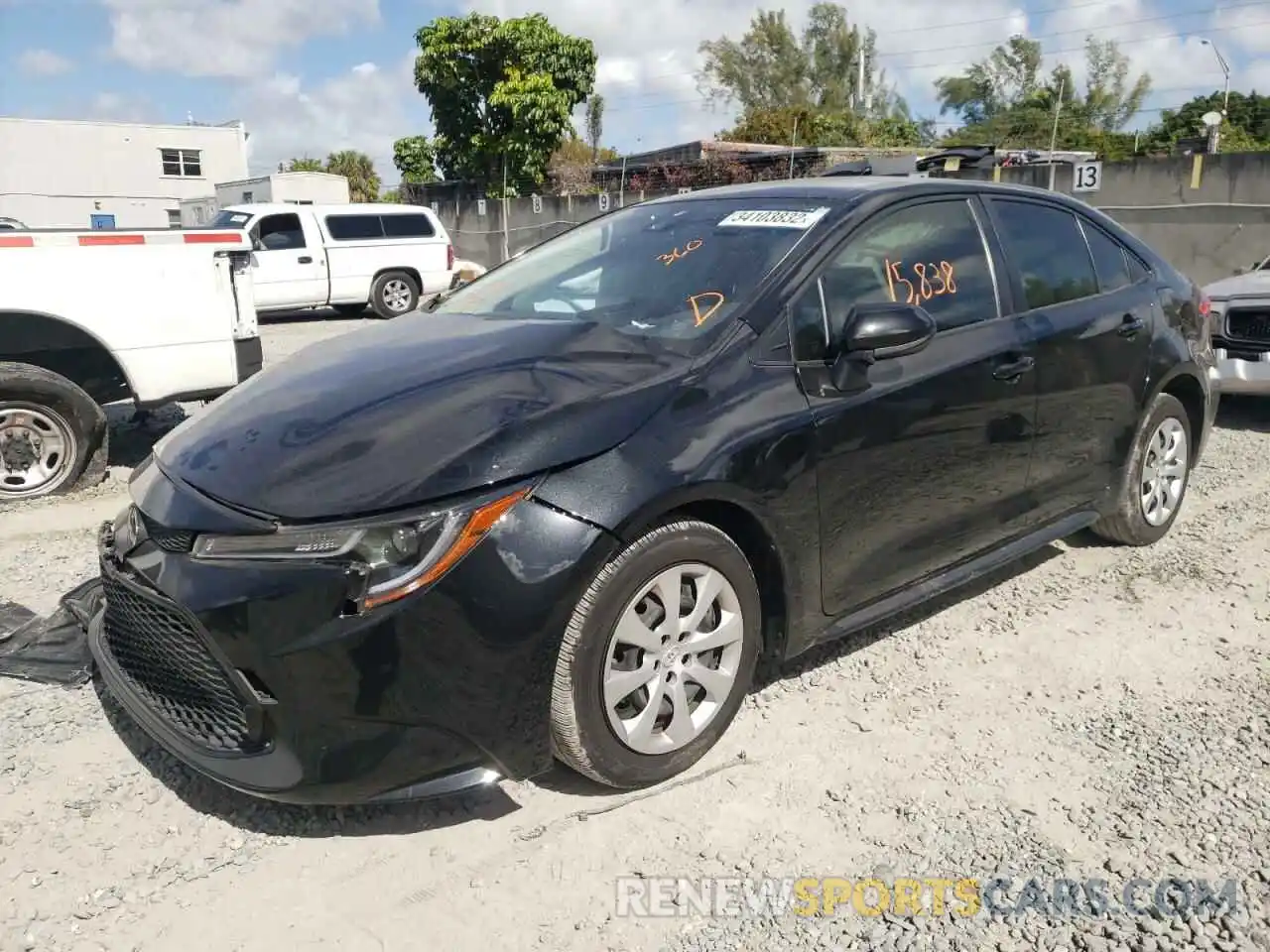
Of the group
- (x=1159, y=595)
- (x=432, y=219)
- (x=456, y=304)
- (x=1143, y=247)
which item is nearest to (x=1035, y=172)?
(x=432, y=219)

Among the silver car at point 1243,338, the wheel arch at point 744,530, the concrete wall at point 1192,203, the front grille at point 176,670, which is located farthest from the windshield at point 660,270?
the concrete wall at point 1192,203

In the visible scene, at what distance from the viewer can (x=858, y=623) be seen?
11.1ft

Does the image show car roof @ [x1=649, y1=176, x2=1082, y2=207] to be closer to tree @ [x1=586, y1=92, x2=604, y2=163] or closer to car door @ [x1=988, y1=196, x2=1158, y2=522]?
car door @ [x1=988, y1=196, x2=1158, y2=522]

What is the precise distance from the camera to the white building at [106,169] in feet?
144

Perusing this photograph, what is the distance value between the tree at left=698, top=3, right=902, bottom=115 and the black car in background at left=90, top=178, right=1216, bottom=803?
6348 cm

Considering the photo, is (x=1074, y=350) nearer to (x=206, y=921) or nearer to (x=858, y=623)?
(x=858, y=623)

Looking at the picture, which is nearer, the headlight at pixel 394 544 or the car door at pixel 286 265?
the headlight at pixel 394 544

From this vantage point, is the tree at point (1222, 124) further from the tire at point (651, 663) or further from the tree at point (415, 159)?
the tire at point (651, 663)

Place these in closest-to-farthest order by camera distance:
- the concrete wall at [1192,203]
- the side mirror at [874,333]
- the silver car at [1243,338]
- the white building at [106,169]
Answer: the side mirror at [874,333] < the silver car at [1243,338] < the concrete wall at [1192,203] < the white building at [106,169]

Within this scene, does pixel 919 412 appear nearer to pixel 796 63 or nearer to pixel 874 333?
pixel 874 333

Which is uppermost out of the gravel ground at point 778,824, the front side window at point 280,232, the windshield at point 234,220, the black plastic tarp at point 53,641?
the windshield at point 234,220

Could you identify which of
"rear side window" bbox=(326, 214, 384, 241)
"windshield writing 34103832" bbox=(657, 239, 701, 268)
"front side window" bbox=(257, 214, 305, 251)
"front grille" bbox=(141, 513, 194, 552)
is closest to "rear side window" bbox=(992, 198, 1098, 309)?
"windshield writing 34103832" bbox=(657, 239, 701, 268)

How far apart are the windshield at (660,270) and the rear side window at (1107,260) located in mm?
1621

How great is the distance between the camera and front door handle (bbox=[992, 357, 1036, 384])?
3.71m
